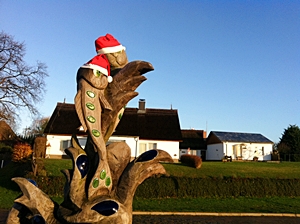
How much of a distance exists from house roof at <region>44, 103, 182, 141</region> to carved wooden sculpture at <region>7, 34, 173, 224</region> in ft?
76.1

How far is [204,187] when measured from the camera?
16.8 meters

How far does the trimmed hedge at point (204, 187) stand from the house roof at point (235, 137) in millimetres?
21891

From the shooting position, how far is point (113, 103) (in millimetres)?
6438

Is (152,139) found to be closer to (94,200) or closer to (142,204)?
(142,204)

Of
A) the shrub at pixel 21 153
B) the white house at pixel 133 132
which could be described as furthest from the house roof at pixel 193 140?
the shrub at pixel 21 153

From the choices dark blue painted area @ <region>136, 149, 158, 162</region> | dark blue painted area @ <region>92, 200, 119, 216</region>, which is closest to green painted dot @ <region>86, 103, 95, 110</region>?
dark blue painted area @ <region>136, 149, 158, 162</region>

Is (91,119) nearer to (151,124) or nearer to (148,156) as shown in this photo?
(148,156)

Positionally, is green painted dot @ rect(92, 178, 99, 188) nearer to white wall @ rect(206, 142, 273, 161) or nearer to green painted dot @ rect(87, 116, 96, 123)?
green painted dot @ rect(87, 116, 96, 123)

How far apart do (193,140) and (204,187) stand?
30.7 meters

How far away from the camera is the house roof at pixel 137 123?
30528 millimetres

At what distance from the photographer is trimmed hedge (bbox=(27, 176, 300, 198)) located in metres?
15.7

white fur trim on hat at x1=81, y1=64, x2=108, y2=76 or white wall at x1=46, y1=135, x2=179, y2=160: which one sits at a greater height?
white fur trim on hat at x1=81, y1=64, x2=108, y2=76

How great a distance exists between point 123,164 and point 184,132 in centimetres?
4347

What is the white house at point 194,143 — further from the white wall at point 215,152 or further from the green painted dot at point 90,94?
the green painted dot at point 90,94
